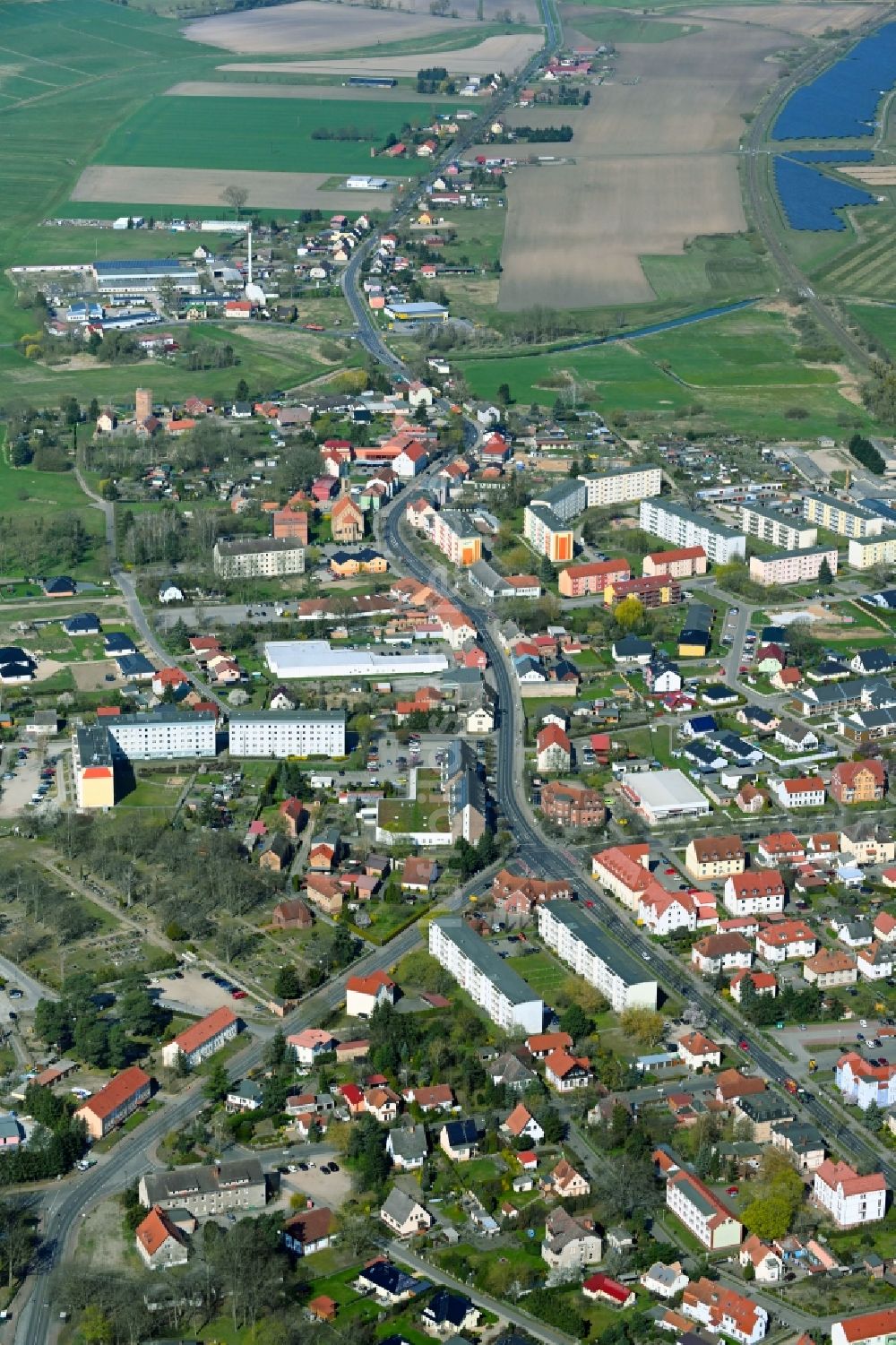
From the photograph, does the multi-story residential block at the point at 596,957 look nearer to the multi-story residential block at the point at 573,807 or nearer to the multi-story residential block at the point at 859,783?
the multi-story residential block at the point at 573,807

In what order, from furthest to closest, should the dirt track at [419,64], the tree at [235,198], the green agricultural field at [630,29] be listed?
the green agricultural field at [630,29] < the dirt track at [419,64] < the tree at [235,198]

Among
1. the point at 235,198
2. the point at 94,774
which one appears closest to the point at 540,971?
the point at 94,774

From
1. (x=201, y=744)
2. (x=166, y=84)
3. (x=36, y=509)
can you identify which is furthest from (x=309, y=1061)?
(x=166, y=84)

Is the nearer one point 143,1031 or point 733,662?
point 143,1031

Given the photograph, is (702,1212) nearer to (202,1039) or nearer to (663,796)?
(202,1039)

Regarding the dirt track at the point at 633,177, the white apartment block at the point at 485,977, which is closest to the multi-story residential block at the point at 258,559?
the white apartment block at the point at 485,977

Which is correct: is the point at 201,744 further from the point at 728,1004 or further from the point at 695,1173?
the point at 695,1173
